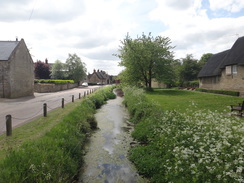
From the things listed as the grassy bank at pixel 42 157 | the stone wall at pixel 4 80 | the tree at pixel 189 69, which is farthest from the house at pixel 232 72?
the stone wall at pixel 4 80

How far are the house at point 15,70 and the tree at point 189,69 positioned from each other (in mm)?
35685

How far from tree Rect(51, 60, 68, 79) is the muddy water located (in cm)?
4986

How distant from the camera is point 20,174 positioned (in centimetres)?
370

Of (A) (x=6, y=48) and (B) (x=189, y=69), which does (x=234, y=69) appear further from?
(A) (x=6, y=48)

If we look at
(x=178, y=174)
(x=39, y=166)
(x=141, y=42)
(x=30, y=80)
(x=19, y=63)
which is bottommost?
(x=178, y=174)

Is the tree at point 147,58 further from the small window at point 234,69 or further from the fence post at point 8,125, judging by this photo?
the fence post at point 8,125

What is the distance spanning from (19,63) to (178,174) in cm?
2546

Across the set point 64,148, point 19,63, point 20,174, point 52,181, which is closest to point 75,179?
point 64,148

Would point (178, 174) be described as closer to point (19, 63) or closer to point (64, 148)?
point (64, 148)

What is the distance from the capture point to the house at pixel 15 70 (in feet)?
69.6

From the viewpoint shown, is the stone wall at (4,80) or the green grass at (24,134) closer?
the green grass at (24,134)

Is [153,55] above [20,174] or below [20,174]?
above

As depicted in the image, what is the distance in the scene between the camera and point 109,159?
6578 mm

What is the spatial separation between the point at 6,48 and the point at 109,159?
23.7 metres
